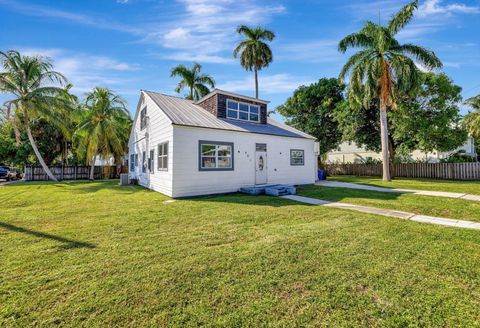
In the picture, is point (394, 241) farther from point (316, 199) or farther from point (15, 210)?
point (15, 210)

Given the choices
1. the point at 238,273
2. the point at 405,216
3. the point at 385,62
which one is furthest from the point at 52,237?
the point at 385,62

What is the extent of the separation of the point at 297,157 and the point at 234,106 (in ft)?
17.3

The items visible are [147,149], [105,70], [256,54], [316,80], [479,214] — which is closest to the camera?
[479,214]

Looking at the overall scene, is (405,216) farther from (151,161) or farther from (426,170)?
(426,170)

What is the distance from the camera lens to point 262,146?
13.1m

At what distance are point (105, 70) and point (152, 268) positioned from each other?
12591 mm

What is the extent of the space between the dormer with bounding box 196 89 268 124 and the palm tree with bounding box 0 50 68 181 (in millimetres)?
13586

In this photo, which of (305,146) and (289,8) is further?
(305,146)

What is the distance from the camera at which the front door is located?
1285cm

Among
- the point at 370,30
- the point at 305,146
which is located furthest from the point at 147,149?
the point at 370,30

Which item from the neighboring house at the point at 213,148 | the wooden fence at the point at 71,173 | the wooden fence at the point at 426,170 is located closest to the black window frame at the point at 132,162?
the neighboring house at the point at 213,148

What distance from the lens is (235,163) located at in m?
12.0

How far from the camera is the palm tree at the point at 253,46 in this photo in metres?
23.4

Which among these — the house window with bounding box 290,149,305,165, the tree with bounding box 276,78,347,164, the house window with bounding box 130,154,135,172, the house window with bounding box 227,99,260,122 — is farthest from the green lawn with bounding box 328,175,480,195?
the house window with bounding box 130,154,135,172
